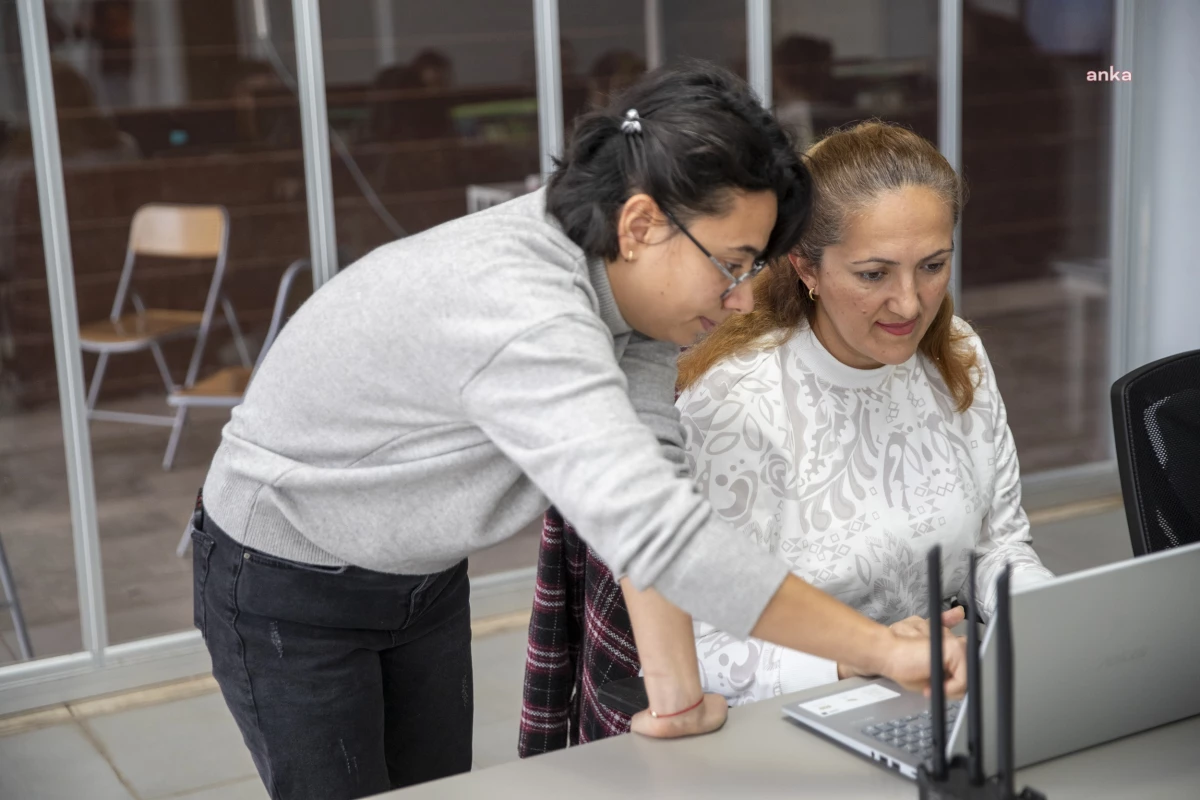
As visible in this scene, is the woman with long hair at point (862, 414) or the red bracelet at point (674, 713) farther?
the woman with long hair at point (862, 414)

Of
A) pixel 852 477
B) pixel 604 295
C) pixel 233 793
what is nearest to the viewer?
pixel 604 295

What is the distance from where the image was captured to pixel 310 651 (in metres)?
1.54

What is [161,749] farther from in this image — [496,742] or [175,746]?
[496,742]

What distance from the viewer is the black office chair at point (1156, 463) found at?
1871 millimetres

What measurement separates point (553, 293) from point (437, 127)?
249 centimetres

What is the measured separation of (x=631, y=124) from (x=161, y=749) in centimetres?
227

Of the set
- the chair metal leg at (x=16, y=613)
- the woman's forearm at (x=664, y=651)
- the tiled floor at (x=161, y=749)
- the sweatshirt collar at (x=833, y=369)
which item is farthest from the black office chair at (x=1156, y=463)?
the chair metal leg at (x=16, y=613)

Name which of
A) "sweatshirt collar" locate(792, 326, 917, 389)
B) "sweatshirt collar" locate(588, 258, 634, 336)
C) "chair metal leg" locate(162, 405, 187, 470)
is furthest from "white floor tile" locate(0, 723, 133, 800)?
"sweatshirt collar" locate(588, 258, 634, 336)

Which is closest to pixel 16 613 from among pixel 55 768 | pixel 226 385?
pixel 55 768

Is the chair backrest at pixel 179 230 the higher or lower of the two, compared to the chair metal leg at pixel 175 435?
higher

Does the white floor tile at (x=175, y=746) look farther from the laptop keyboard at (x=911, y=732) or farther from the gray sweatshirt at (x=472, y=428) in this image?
the laptop keyboard at (x=911, y=732)

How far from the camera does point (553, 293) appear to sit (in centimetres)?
122

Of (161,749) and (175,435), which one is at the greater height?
(175,435)

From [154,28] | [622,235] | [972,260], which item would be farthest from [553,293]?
Result: [972,260]
